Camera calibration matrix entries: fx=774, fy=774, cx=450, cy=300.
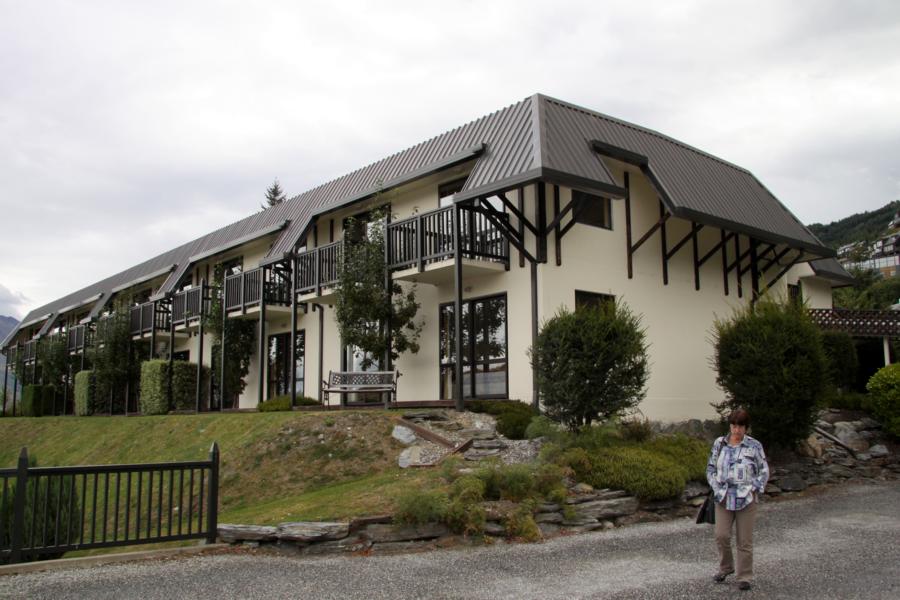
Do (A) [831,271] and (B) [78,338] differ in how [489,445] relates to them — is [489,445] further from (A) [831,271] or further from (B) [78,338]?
(B) [78,338]

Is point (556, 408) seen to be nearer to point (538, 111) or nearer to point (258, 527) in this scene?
point (258, 527)

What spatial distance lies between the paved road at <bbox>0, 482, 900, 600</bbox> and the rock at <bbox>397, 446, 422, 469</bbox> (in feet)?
12.2

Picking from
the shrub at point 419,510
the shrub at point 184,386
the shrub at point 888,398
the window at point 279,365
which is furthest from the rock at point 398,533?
the shrub at point 184,386

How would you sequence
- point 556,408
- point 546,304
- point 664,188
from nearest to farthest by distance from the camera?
point 556,408 → point 546,304 → point 664,188

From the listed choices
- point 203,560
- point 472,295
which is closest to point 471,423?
point 472,295

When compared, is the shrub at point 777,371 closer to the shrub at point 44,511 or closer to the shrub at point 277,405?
the shrub at point 277,405

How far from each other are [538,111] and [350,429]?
7701 mm

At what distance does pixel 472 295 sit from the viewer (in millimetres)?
17359

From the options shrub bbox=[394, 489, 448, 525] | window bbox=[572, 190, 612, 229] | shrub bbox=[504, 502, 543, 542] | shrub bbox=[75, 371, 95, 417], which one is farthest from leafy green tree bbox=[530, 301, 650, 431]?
shrub bbox=[75, 371, 95, 417]

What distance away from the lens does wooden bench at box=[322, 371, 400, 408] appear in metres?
16.7

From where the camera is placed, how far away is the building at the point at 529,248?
16141 millimetres

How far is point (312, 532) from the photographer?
9289 millimetres

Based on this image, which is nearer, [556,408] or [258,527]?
[258,527]

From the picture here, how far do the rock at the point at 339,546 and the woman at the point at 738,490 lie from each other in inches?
162
